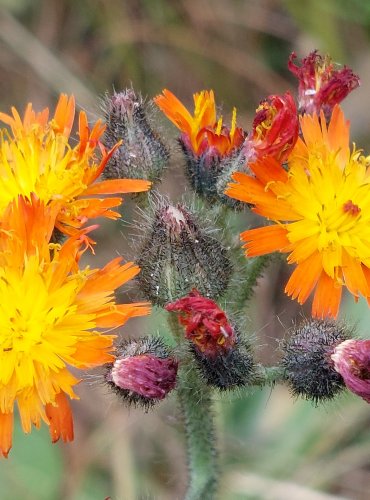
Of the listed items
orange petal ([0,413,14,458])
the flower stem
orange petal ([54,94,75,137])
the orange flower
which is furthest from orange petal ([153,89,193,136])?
orange petal ([0,413,14,458])

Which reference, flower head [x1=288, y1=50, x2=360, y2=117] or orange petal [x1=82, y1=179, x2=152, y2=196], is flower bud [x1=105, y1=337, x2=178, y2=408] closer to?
orange petal [x1=82, y1=179, x2=152, y2=196]

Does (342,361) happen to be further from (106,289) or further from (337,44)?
(337,44)

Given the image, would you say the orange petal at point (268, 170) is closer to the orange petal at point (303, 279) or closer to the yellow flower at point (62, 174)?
the orange petal at point (303, 279)

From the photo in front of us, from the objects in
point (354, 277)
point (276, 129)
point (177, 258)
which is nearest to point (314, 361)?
point (354, 277)

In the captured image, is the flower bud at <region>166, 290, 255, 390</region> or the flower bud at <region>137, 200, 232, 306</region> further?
the flower bud at <region>137, 200, 232, 306</region>

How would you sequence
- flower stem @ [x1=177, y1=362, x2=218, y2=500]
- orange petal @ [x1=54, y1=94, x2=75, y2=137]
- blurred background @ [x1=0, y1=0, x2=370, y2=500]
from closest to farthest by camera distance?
flower stem @ [x1=177, y1=362, x2=218, y2=500] < orange petal @ [x1=54, y1=94, x2=75, y2=137] < blurred background @ [x1=0, y1=0, x2=370, y2=500]

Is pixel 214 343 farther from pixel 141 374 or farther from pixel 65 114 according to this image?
pixel 65 114

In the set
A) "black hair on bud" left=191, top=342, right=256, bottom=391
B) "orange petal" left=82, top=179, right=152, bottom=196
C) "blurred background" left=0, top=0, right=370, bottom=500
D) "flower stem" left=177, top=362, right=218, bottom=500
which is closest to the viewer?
"black hair on bud" left=191, top=342, right=256, bottom=391
